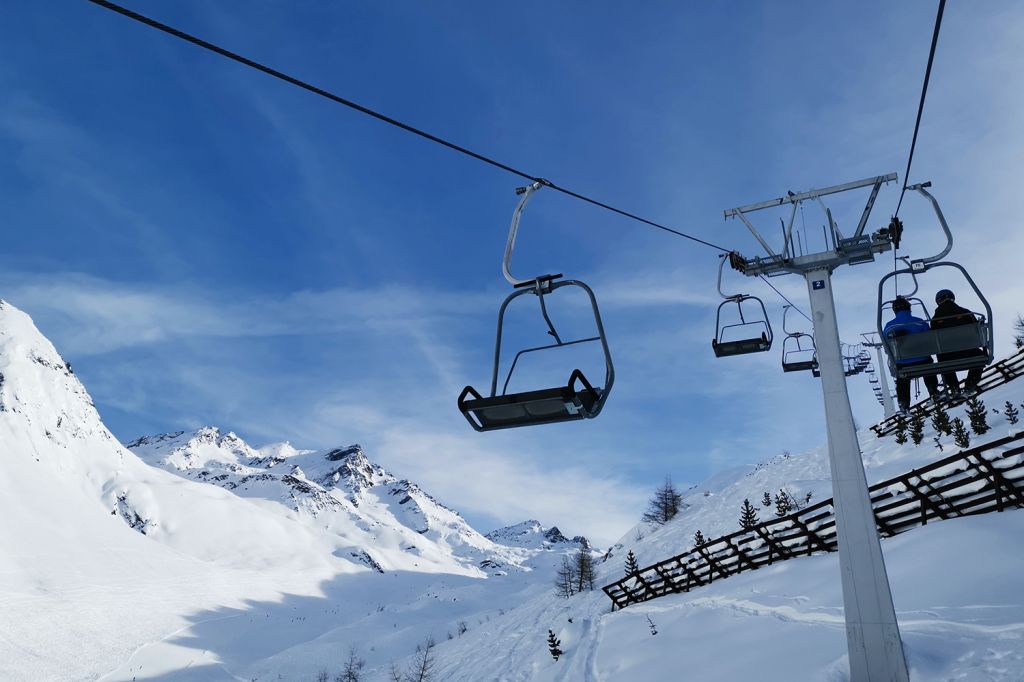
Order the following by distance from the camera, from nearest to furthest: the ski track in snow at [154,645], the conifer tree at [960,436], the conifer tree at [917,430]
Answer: the conifer tree at [960,436] < the conifer tree at [917,430] < the ski track in snow at [154,645]

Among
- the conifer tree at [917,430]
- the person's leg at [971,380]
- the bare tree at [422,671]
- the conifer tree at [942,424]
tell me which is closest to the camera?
the person's leg at [971,380]

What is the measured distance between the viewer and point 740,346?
8594mm

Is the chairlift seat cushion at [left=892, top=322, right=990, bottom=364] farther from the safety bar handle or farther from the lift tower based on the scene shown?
the safety bar handle

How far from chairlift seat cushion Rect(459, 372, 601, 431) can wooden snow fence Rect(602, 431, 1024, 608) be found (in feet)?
22.1

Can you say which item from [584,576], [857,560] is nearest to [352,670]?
[584,576]

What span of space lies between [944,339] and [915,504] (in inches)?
249

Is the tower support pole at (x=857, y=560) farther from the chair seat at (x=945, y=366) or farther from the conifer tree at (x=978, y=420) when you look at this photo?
the conifer tree at (x=978, y=420)

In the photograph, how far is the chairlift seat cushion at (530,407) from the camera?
4242 millimetres

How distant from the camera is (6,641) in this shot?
4122 centimetres

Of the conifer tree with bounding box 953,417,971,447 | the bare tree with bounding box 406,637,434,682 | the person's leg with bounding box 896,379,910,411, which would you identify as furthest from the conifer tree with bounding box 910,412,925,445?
the bare tree with bounding box 406,637,434,682

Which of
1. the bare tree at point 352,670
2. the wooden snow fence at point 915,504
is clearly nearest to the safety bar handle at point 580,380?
the wooden snow fence at point 915,504

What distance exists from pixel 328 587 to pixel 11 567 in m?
42.4

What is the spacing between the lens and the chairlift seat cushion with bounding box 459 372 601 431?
13.9 feet

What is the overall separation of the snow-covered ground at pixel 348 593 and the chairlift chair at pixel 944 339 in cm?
261
